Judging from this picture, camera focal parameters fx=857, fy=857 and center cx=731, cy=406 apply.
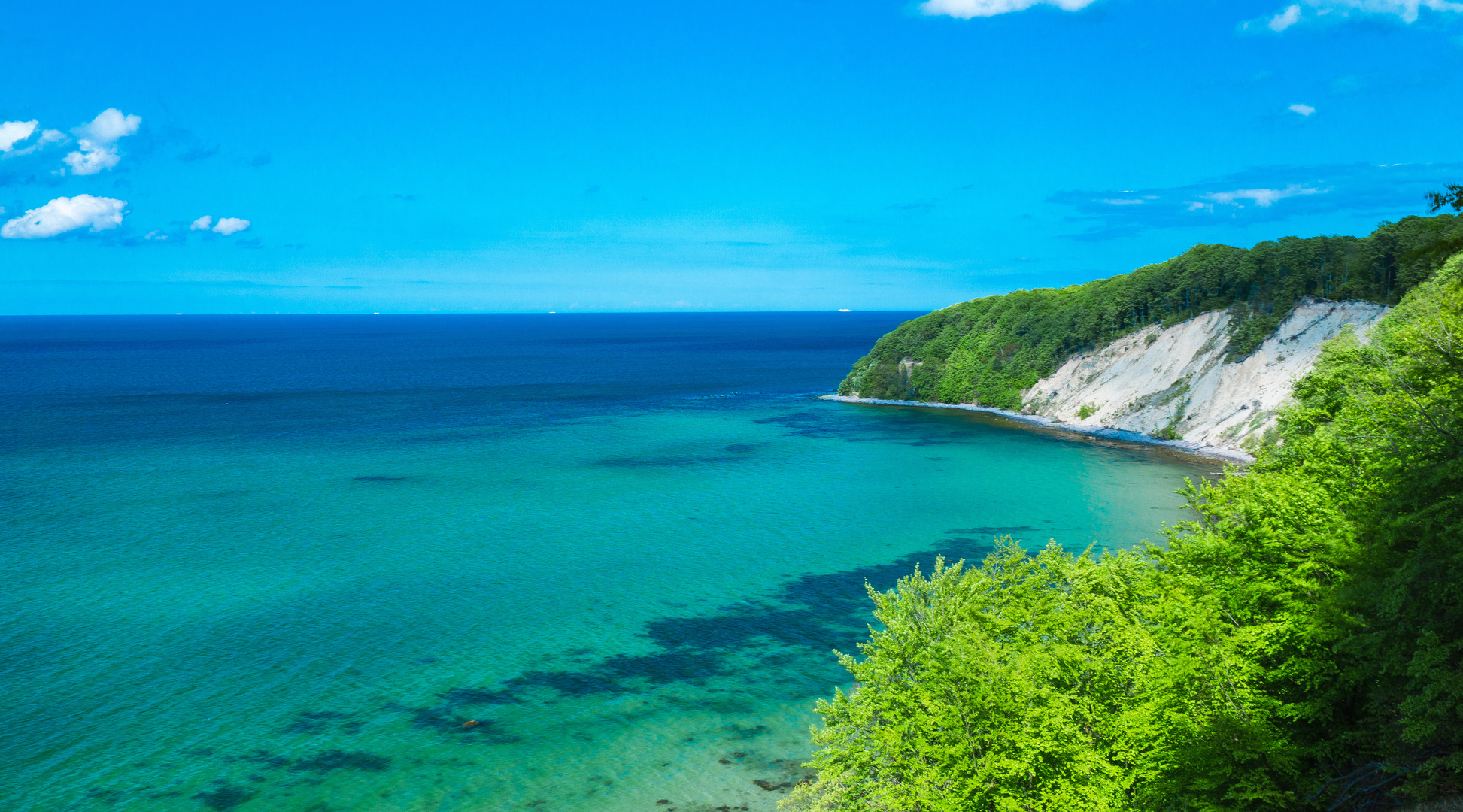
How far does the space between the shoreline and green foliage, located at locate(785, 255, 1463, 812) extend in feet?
219

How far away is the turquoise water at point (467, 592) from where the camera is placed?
118 ft

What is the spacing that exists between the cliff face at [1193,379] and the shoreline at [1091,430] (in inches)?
41.8

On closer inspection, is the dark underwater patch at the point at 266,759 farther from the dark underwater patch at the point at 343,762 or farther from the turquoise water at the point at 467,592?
the dark underwater patch at the point at 343,762

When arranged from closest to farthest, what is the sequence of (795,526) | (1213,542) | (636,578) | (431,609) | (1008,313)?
(1213,542) → (431,609) → (636,578) → (795,526) → (1008,313)

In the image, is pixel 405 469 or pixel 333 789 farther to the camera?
pixel 405 469

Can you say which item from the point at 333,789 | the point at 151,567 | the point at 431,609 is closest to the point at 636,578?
the point at 431,609

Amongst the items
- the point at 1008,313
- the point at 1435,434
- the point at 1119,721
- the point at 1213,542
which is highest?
the point at 1008,313

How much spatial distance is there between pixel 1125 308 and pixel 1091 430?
2351 centimetres

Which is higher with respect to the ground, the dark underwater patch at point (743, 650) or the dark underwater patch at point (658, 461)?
the dark underwater patch at point (658, 461)

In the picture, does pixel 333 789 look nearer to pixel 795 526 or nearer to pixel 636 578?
pixel 636 578

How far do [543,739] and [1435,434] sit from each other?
3445 centimetres

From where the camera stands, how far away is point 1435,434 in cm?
2417

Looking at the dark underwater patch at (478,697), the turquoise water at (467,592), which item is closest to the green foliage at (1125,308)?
the turquoise water at (467,592)

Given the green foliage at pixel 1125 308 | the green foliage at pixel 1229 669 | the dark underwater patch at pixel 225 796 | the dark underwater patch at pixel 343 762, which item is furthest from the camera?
the green foliage at pixel 1125 308
